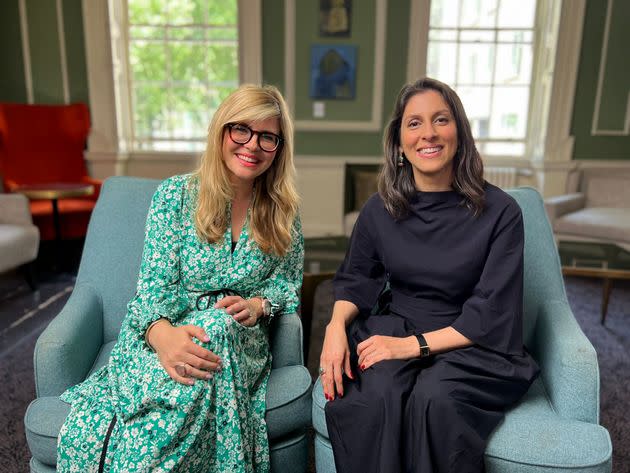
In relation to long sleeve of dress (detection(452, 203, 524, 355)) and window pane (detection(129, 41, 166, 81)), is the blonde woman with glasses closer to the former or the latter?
long sleeve of dress (detection(452, 203, 524, 355))

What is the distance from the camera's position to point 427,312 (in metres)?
1.43

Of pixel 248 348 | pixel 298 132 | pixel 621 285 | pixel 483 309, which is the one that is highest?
pixel 298 132

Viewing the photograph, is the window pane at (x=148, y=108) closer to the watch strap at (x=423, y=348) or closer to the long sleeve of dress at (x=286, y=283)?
the long sleeve of dress at (x=286, y=283)

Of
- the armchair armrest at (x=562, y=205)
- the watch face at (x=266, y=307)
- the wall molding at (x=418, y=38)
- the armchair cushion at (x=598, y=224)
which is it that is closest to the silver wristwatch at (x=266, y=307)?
the watch face at (x=266, y=307)

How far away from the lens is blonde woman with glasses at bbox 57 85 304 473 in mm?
1180

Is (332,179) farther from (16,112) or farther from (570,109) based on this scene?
(16,112)

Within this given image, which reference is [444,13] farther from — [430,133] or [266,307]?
[266,307]

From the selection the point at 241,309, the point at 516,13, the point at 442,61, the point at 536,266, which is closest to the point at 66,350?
the point at 241,309

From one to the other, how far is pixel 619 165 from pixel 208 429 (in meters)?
4.65

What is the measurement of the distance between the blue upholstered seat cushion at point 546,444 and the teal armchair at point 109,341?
0.49 meters

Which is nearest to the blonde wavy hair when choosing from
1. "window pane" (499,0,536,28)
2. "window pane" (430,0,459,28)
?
"window pane" (430,0,459,28)

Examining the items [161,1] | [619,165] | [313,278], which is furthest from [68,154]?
[619,165]

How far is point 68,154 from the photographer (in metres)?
4.36

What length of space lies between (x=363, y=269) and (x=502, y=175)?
3.60 metres
